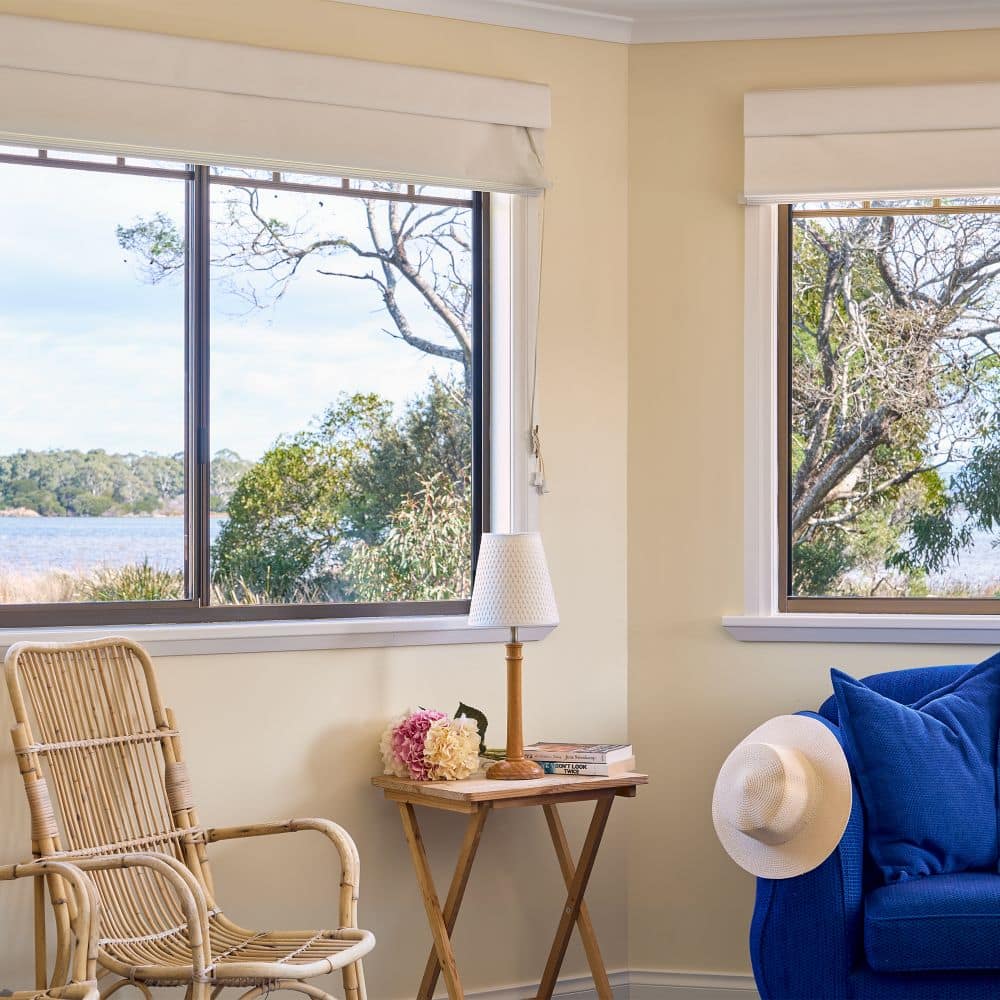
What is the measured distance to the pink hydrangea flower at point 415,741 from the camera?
3021mm

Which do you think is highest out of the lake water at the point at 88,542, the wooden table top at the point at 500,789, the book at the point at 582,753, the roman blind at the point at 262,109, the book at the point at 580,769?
the roman blind at the point at 262,109

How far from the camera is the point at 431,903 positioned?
3.02m

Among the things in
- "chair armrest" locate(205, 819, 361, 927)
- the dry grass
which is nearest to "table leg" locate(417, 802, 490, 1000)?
"chair armrest" locate(205, 819, 361, 927)

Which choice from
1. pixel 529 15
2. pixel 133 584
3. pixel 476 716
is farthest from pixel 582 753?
pixel 529 15

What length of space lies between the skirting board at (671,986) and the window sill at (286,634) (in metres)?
0.98

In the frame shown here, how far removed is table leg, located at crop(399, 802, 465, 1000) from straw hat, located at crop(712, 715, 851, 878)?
0.71 m

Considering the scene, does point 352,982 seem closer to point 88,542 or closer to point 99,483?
point 88,542

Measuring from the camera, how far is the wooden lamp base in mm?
3045

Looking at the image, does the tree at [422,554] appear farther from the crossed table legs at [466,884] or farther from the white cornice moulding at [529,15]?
the white cornice moulding at [529,15]

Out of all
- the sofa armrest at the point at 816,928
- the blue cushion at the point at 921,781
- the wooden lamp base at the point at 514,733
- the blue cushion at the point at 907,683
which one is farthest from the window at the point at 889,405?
the sofa armrest at the point at 816,928

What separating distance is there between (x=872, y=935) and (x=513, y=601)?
3.55ft

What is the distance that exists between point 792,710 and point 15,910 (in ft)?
6.67

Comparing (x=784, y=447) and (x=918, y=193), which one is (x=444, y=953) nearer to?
(x=784, y=447)

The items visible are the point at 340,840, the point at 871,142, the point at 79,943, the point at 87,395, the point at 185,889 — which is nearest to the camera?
the point at 79,943
